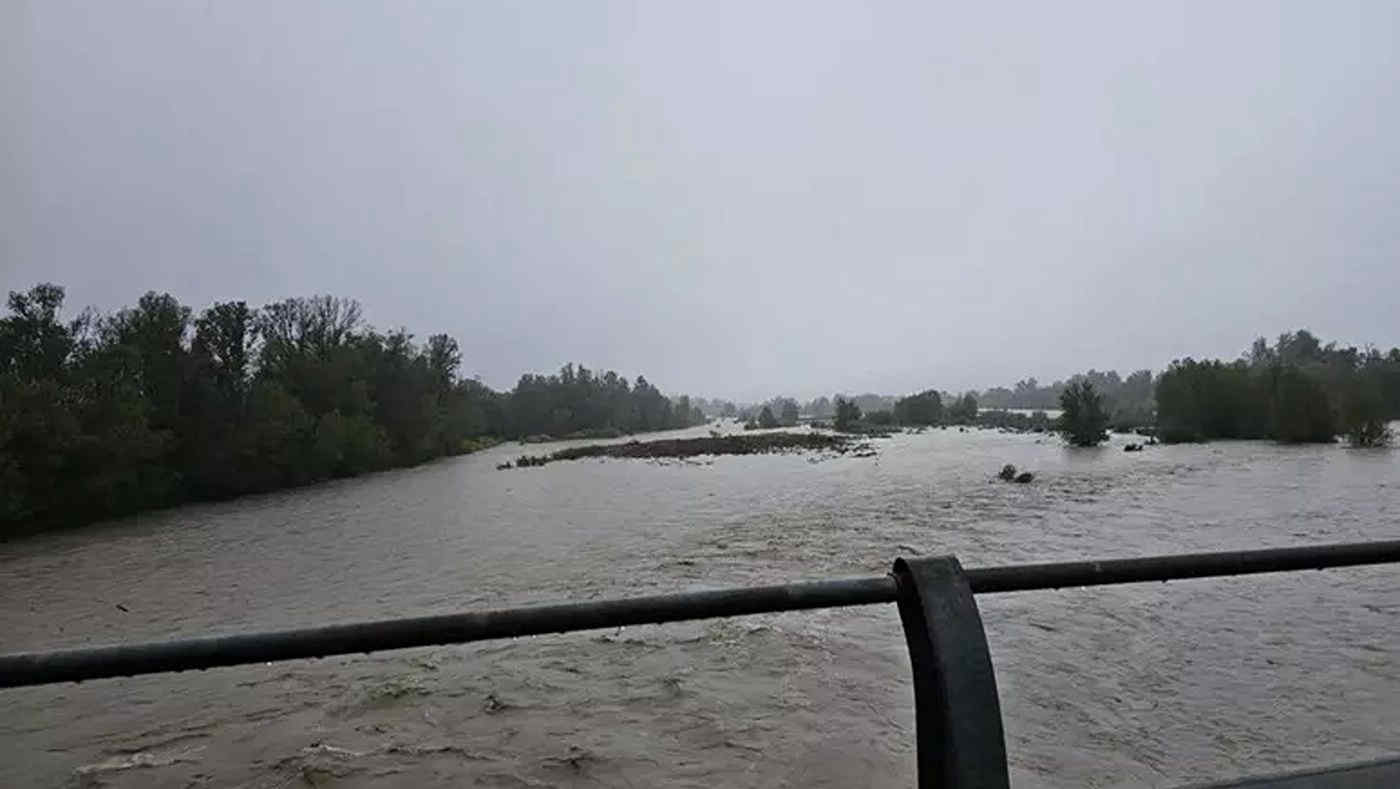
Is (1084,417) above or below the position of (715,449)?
→ above

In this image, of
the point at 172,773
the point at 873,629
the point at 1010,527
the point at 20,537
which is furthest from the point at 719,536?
the point at 20,537

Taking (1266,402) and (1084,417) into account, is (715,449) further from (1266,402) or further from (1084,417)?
(1266,402)

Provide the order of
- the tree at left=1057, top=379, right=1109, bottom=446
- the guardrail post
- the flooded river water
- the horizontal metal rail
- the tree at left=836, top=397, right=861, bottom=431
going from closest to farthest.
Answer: the horizontal metal rail
the guardrail post
the flooded river water
the tree at left=1057, top=379, right=1109, bottom=446
the tree at left=836, top=397, right=861, bottom=431

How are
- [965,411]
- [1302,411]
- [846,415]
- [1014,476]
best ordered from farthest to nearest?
[965,411]
[846,415]
[1302,411]
[1014,476]

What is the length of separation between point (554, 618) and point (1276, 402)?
223ft

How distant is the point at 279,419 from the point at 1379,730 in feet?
148

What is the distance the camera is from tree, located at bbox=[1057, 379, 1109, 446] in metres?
60.2

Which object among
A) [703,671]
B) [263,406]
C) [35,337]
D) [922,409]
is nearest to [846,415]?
[922,409]

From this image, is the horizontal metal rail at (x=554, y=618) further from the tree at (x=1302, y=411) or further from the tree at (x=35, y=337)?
the tree at (x=1302, y=411)

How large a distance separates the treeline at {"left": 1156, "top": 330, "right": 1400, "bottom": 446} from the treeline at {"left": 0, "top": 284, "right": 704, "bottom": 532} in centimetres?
6191

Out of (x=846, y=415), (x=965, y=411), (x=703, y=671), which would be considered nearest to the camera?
(x=703, y=671)

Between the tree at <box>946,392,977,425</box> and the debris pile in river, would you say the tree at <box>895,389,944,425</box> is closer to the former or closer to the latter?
the tree at <box>946,392,977,425</box>

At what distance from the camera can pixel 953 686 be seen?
116 centimetres

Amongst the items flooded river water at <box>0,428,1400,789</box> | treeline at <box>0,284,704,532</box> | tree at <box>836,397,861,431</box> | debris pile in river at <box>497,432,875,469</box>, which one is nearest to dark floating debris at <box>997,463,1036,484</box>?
flooded river water at <box>0,428,1400,789</box>
